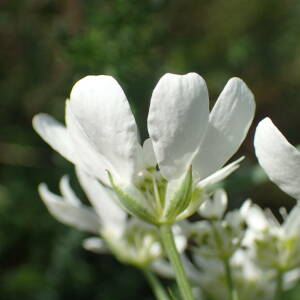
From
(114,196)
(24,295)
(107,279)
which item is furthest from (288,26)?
(114,196)

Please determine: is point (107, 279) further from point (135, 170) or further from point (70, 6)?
point (135, 170)

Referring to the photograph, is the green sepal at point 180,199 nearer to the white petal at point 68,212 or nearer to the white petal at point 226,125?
the white petal at point 226,125

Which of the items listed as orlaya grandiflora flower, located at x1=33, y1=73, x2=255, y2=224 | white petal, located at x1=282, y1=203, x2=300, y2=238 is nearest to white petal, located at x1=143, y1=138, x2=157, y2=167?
orlaya grandiflora flower, located at x1=33, y1=73, x2=255, y2=224

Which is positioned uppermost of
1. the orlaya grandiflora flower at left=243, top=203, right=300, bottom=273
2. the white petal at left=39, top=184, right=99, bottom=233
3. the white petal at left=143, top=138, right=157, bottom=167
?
the white petal at left=143, top=138, right=157, bottom=167

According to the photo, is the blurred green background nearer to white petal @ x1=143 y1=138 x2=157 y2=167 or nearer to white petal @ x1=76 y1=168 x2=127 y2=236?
white petal @ x1=76 y1=168 x2=127 y2=236

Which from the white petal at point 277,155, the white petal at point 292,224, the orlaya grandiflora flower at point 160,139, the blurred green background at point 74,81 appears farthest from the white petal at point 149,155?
the blurred green background at point 74,81

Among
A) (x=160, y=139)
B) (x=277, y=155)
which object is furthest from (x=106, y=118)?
(x=277, y=155)
